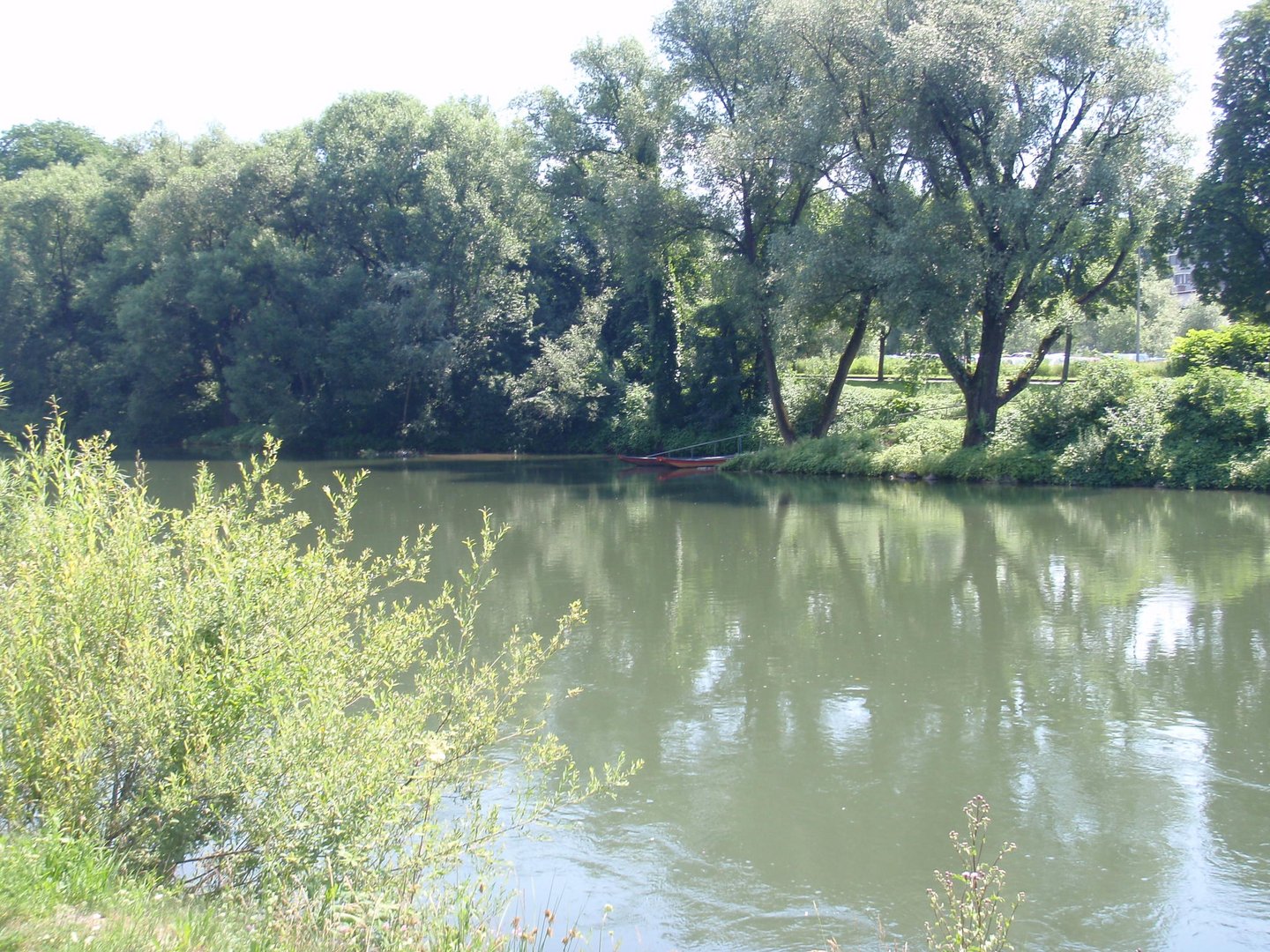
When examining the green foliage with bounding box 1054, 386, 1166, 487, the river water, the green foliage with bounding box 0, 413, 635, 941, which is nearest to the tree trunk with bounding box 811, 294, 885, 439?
the green foliage with bounding box 1054, 386, 1166, 487

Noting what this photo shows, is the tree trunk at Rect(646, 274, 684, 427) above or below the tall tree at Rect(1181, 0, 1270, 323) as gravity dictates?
below

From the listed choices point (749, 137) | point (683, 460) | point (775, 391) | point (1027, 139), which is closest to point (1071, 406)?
point (1027, 139)

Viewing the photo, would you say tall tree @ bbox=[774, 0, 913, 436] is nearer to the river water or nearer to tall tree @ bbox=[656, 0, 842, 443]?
tall tree @ bbox=[656, 0, 842, 443]

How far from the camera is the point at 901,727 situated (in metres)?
8.87

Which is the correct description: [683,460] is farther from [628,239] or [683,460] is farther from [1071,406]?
[1071,406]

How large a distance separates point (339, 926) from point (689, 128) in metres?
28.0

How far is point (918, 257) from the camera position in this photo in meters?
24.4

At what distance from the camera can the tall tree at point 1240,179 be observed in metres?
27.5

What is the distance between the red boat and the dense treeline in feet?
8.12

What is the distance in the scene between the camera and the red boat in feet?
108

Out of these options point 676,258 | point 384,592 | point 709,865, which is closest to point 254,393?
point 676,258

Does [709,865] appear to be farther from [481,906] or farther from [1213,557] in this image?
[1213,557]

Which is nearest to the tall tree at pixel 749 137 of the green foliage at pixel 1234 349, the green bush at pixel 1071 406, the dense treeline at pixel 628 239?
the dense treeline at pixel 628 239

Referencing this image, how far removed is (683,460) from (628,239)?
7.04 meters
